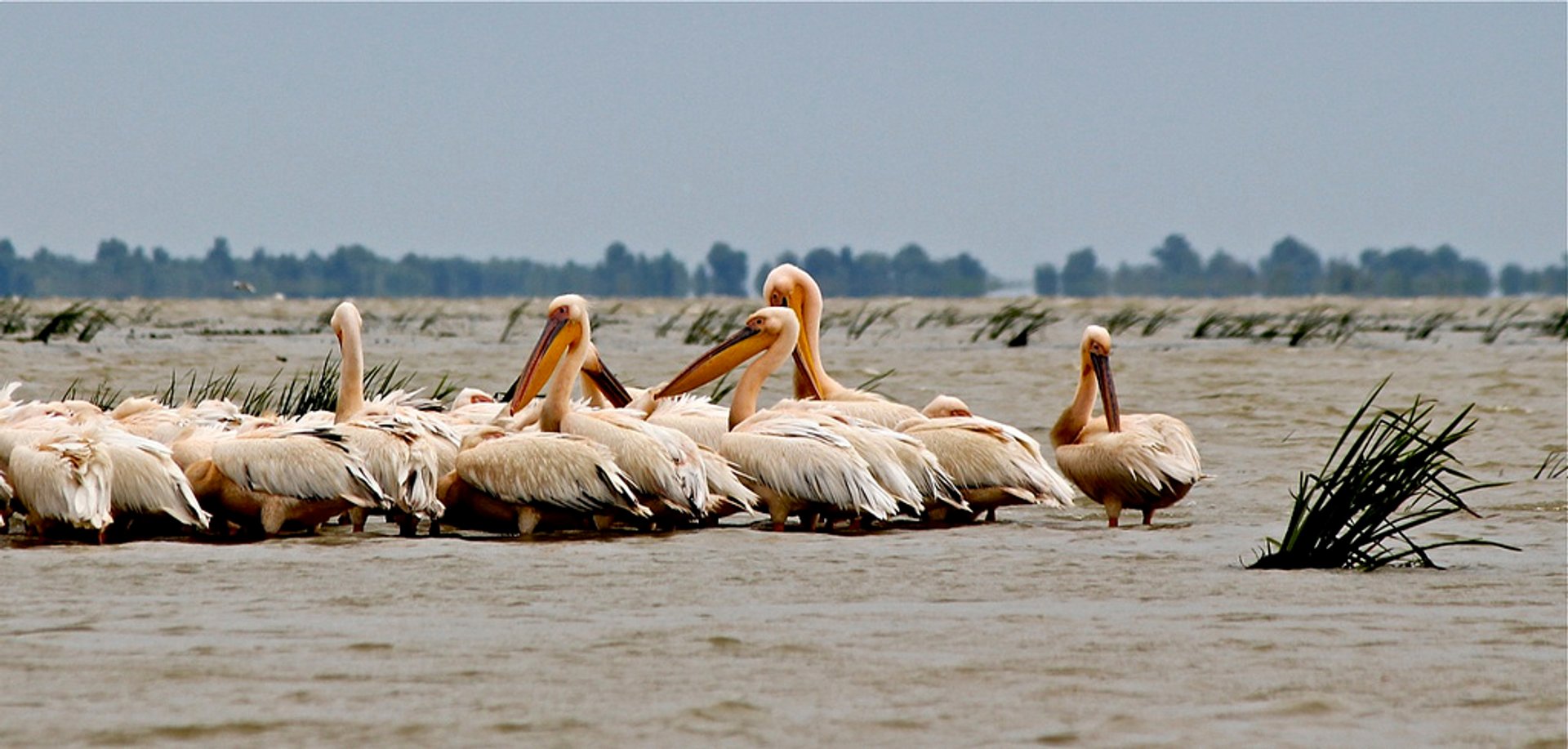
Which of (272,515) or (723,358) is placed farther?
(723,358)

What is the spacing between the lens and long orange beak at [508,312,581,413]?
8.06 metres

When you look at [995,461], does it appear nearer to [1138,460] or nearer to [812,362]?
[1138,460]

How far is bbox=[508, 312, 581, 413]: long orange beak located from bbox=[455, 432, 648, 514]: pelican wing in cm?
145

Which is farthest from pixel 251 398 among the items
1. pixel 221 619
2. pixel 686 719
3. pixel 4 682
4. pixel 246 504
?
pixel 686 719

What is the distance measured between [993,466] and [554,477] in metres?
1.51

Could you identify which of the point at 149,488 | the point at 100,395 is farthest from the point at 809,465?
the point at 100,395

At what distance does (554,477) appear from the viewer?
650 centimetres

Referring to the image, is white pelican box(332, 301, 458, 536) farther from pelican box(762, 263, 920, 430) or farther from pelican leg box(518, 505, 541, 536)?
pelican box(762, 263, 920, 430)

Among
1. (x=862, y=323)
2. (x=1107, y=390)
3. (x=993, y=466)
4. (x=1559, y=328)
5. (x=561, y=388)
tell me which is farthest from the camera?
(x=862, y=323)

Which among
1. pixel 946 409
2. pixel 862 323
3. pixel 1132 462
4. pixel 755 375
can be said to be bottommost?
pixel 1132 462

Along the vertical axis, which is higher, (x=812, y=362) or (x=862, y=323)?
(x=862, y=323)

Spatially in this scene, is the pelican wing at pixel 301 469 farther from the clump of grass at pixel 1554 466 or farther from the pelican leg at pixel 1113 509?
the clump of grass at pixel 1554 466

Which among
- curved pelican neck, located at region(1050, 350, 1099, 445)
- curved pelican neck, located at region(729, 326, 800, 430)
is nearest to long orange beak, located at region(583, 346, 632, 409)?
curved pelican neck, located at region(729, 326, 800, 430)

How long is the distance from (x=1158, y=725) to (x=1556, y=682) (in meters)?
0.89
